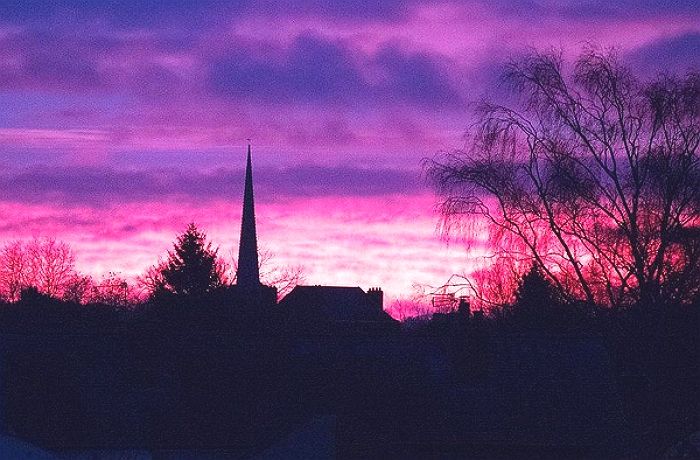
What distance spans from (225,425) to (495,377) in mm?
8606

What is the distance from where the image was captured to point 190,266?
208 ft

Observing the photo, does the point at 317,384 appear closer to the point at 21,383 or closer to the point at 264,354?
the point at 264,354

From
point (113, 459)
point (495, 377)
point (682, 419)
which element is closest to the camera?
point (113, 459)

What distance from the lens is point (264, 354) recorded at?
2986 cm

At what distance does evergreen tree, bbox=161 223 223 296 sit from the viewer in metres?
62.9

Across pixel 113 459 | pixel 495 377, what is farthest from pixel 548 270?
pixel 113 459

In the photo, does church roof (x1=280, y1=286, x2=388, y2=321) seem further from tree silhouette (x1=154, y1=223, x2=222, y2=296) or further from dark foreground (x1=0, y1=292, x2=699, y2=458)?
dark foreground (x1=0, y1=292, x2=699, y2=458)

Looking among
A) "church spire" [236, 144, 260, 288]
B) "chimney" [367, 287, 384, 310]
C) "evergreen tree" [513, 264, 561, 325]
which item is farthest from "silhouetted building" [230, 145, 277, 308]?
"evergreen tree" [513, 264, 561, 325]

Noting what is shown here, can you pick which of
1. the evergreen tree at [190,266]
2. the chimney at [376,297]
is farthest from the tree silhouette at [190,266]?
the chimney at [376,297]

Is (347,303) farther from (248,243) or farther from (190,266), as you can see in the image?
(190,266)

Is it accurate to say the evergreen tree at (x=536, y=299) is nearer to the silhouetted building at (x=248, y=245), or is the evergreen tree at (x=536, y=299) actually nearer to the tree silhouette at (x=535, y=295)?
the tree silhouette at (x=535, y=295)

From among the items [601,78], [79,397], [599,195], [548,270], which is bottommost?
[79,397]

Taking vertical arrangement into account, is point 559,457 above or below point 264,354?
below

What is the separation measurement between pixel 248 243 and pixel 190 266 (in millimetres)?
15461
